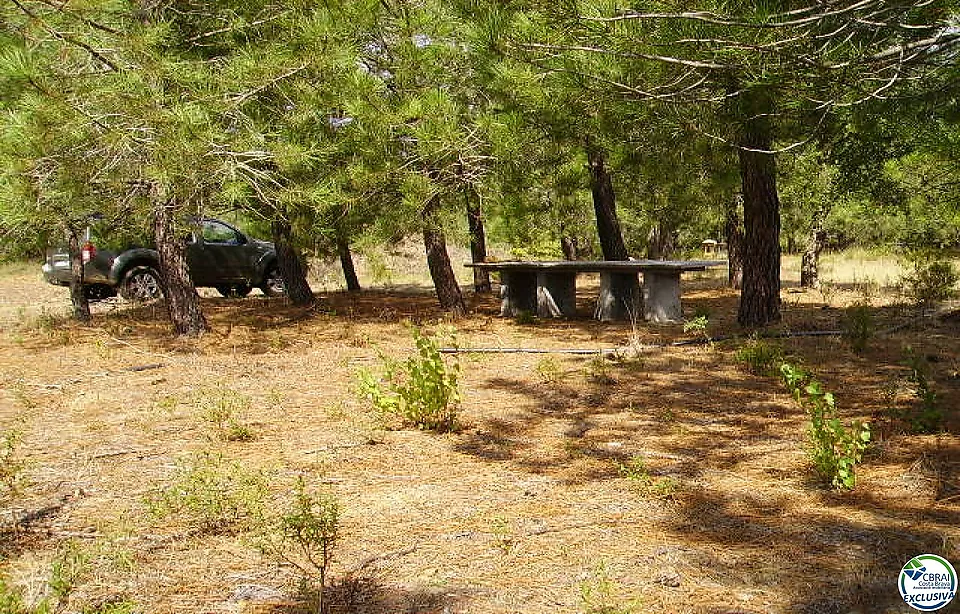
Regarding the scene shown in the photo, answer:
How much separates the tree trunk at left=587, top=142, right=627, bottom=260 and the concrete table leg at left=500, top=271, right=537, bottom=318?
1.29 meters

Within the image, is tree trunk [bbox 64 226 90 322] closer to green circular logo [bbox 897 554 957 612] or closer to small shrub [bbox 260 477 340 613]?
small shrub [bbox 260 477 340 613]

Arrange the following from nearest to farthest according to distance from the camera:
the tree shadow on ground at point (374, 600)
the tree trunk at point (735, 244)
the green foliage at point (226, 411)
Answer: the tree shadow on ground at point (374, 600)
the green foliage at point (226, 411)
the tree trunk at point (735, 244)

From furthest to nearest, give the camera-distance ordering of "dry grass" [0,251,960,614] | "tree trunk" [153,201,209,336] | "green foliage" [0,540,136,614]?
1. "tree trunk" [153,201,209,336]
2. "dry grass" [0,251,960,614]
3. "green foliage" [0,540,136,614]

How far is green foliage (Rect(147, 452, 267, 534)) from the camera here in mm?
3705

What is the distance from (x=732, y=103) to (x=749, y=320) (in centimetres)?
416

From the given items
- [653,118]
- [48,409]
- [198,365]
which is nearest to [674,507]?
[653,118]

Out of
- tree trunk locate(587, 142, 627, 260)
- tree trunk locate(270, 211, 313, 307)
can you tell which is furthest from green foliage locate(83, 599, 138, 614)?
tree trunk locate(270, 211, 313, 307)

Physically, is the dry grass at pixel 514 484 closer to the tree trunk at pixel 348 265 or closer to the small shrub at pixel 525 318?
the small shrub at pixel 525 318

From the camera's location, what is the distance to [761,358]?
23.4 feet

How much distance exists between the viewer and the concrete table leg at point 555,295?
11.6m

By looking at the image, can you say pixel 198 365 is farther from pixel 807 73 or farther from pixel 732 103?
pixel 807 73

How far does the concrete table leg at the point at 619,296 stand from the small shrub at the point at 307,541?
777 centimetres

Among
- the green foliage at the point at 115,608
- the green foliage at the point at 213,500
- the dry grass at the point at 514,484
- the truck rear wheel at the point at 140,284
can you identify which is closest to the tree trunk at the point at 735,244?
the dry grass at the point at 514,484

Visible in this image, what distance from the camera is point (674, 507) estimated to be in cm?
381
